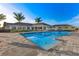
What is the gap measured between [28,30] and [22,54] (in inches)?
11.8

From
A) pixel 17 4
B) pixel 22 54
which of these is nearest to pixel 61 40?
pixel 22 54

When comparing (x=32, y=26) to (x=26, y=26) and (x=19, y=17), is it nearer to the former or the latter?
(x=26, y=26)

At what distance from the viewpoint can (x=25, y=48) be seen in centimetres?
251

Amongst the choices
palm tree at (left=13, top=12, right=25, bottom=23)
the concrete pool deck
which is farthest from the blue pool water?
palm tree at (left=13, top=12, right=25, bottom=23)

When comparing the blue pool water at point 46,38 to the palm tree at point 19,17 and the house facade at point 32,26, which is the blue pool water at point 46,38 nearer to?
the house facade at point 32,26

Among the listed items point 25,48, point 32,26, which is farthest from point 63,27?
point 25,48

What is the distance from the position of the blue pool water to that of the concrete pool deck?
0.15 ft

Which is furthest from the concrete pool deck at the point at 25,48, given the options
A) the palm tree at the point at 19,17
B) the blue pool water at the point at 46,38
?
the palm tree at the point at 19,17

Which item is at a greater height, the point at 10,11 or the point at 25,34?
the point at 10,11

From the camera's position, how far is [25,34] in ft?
8.38

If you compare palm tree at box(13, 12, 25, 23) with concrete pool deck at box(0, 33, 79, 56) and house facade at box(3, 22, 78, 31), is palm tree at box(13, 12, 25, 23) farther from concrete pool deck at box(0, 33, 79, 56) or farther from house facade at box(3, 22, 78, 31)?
concrete pool deck at box(0, 33, 79, 56)

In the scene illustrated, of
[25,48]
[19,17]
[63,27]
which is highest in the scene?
[19,17]

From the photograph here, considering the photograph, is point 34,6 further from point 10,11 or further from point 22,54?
point 22,54

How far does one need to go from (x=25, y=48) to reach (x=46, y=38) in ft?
0.92
